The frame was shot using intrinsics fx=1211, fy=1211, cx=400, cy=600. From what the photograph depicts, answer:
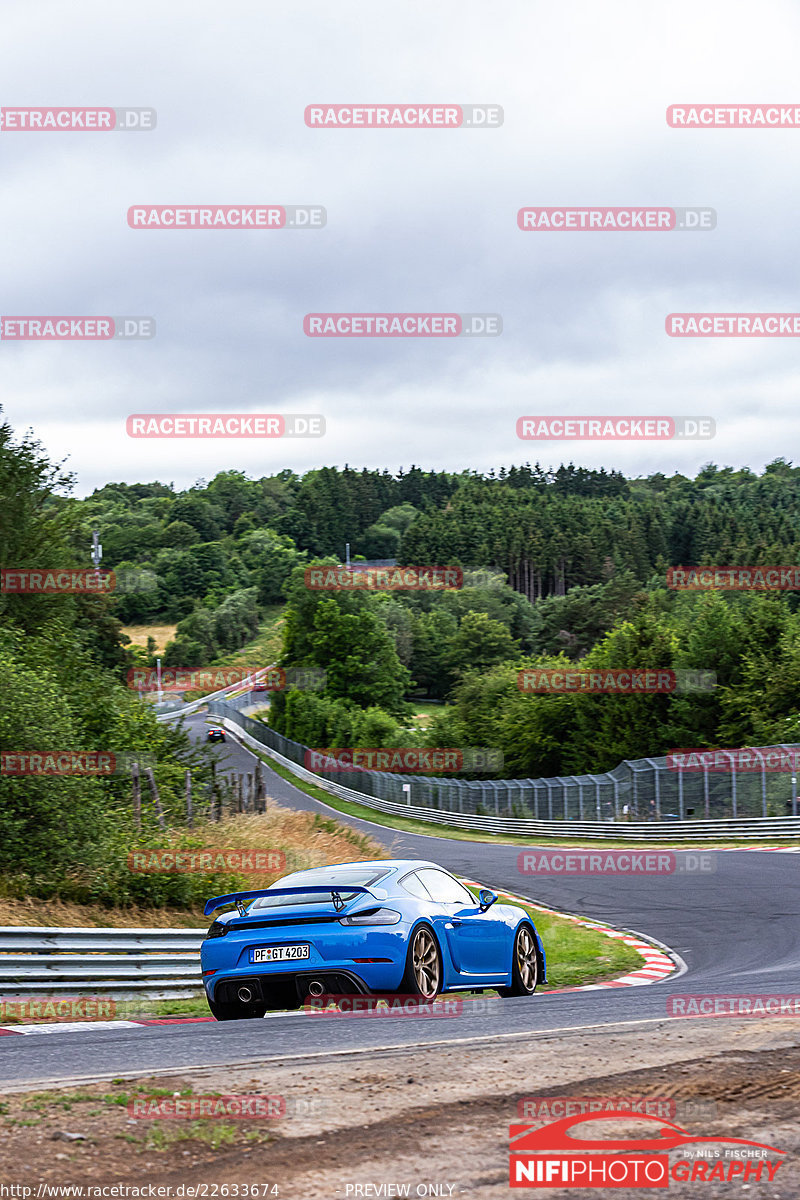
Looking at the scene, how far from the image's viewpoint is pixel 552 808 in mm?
45531

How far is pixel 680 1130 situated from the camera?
16.0ft

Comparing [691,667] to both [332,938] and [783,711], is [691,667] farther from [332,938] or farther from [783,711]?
[332,938]

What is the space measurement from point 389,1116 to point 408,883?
4251 millimetres

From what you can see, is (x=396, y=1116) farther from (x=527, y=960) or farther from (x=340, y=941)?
(x=527, y=960)

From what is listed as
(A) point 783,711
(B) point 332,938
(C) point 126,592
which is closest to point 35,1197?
(B) point 332,938

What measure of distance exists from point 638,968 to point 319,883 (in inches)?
284

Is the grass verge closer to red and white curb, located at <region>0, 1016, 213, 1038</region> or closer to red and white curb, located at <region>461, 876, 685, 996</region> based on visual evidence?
red and white curb, located at <region>461, 876, 685, 996</region>

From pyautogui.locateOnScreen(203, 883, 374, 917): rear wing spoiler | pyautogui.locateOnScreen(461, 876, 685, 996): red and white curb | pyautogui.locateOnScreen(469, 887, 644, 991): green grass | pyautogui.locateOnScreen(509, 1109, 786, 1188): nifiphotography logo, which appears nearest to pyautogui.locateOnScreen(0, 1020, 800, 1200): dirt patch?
pyautogui.locateOnScreen(509, 1109, 786, 1188): nifiphotography logo

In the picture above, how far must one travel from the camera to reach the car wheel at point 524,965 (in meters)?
10.5

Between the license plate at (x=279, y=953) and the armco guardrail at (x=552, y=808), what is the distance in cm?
2686

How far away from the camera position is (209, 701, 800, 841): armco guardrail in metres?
35.0

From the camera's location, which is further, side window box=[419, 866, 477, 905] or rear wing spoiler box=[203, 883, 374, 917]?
side window box=[419, 866, 477, 905]

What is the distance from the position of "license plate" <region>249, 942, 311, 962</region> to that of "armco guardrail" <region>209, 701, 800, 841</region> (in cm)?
2686

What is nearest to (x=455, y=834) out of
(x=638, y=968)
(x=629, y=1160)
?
(x=638, y=968)
